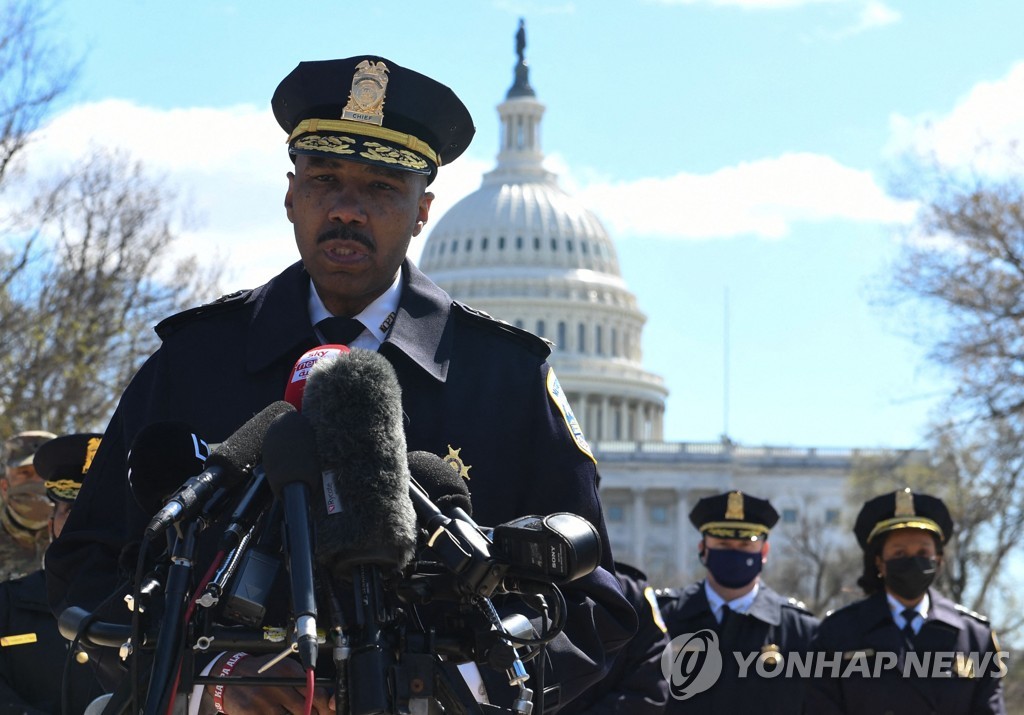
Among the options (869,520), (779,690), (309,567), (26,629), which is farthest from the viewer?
(869,520)

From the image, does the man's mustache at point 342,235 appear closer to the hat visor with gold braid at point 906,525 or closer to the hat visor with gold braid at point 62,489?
the hat visor with gold braid at point 62,489

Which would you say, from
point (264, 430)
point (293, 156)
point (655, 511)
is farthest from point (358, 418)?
point (655, 511)

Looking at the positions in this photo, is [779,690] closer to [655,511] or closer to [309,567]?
[309,567]

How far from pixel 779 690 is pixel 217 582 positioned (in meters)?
6.65

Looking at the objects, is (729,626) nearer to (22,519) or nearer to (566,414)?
(22,519)

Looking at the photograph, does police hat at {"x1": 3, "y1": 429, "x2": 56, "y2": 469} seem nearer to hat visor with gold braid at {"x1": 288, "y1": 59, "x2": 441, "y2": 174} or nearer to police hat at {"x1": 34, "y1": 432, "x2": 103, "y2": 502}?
police hat at {"x1": 34, "y1": 432, "x2": 103, "y2": 502}

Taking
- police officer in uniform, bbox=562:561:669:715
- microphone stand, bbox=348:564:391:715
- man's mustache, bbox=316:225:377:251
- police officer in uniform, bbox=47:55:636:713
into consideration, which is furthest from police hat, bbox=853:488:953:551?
microphone stand, bbox=348:564:391:715

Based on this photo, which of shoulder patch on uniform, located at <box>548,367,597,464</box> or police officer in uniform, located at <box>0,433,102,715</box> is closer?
shoulder patch on uniform, located at <box>548,367,597,464</box>

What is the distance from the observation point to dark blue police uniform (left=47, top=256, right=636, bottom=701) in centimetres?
382

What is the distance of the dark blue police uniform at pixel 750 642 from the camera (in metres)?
9.33

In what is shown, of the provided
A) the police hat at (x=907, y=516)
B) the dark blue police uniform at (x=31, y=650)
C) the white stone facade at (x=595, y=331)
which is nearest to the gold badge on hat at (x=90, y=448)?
the dark blue police uniform at (x=31, y=650)

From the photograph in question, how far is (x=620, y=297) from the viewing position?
131 m

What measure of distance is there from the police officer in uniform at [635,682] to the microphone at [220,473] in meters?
4.99

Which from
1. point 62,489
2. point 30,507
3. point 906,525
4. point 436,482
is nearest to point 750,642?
point 906,525
